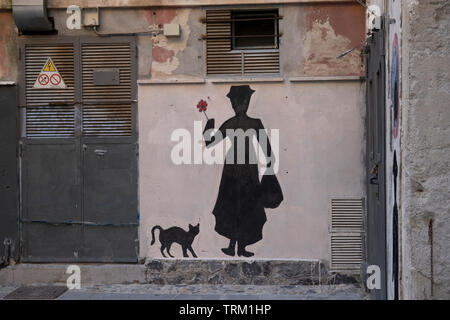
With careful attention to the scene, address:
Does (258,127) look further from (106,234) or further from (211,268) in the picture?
(106,234)

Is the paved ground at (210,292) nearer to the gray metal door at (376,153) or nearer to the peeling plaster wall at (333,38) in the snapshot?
the gray metal door at (376,153)

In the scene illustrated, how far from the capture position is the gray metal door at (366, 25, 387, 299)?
20.3 feet

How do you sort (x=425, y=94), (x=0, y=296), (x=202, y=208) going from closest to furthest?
(x=425, y=94) < (x=0, y=296) < (x=202, y=208)

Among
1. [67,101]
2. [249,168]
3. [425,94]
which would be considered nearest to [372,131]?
[249,168]

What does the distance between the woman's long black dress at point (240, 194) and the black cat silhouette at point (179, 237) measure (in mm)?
340

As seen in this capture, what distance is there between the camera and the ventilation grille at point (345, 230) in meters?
8.69

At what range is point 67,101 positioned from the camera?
8977 mm

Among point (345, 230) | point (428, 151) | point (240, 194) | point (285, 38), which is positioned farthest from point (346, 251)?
point (428, 151)

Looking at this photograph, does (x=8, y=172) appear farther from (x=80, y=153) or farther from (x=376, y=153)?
(x=376, y=153)

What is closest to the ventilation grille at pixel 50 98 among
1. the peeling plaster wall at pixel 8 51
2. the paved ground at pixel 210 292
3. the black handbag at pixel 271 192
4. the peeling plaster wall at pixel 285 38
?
the peeling plaster wall at pixel 8 51

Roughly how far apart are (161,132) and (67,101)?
1.37 metres

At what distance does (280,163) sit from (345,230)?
1240 mm

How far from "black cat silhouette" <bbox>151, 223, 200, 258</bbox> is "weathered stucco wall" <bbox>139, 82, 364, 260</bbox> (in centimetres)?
7

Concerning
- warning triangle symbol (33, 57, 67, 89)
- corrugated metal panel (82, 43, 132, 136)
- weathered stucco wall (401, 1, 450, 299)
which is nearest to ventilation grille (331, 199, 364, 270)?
corrugated metal panel (82, 43, 132, 136)
